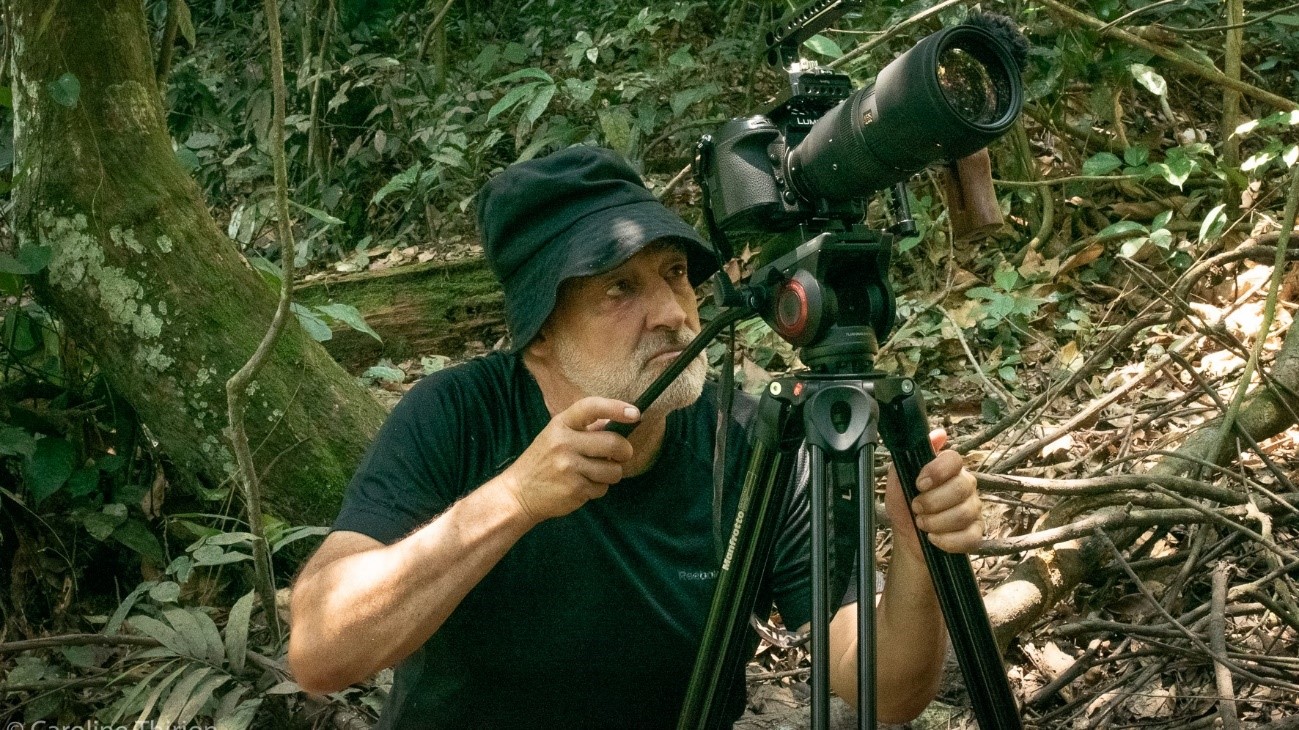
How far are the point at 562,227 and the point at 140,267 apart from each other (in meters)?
1.45

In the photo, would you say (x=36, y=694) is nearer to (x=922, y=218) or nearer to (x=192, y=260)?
(x=192, y=260)

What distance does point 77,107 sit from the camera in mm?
2842

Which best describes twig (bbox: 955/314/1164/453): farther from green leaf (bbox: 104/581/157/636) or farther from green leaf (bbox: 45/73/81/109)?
green leaf (bbox: 45/73/81/109)

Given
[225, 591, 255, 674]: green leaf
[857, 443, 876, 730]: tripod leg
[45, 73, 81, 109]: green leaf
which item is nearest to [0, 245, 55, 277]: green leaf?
[45, 73, 81, 109]: green leaf

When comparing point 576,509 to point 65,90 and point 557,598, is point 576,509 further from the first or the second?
point 65,90

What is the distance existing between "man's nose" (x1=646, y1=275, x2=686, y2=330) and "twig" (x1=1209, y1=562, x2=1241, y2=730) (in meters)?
1.13

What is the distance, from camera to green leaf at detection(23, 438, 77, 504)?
9.62 ft

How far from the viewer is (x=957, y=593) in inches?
54.2

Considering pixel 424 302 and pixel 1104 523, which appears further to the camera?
pixel 424 302

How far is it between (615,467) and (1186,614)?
145cm

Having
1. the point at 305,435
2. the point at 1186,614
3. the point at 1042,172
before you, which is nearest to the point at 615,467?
the point at 1186,614

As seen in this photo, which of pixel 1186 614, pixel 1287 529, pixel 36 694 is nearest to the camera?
pixel 1186 614

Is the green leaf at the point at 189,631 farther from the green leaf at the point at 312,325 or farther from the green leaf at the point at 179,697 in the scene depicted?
the green leaf at the point at 312,325

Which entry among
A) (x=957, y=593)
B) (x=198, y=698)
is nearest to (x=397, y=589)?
(x=957, y=593)
